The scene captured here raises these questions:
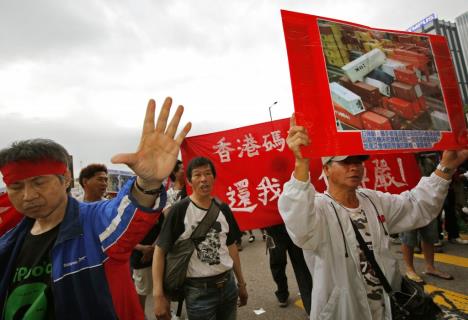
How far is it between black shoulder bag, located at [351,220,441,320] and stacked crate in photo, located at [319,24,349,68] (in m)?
1.03

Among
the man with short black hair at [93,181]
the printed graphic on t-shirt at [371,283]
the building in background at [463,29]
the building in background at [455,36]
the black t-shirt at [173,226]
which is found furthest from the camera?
the building in background at [463,29]

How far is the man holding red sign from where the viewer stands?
1.59 metres

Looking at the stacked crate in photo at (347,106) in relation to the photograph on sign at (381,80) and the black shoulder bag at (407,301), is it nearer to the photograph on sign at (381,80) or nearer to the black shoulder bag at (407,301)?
the photograph on sign at (381,80)

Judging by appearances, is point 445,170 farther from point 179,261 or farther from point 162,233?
point 162,233

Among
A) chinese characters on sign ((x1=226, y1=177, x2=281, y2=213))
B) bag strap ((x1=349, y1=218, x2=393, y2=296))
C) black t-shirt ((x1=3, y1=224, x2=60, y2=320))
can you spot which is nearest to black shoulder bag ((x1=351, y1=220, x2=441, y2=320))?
bag strap ((x1=349, y1=218, x2=393, y2=296))

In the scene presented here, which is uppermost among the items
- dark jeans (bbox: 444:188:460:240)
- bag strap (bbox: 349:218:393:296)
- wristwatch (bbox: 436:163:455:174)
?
wristwatch (bbox: 436:163:455:174)

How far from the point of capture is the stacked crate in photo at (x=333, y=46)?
1619 millimetres

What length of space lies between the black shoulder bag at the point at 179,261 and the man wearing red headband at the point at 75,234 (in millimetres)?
801

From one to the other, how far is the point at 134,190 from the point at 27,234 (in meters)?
0.77

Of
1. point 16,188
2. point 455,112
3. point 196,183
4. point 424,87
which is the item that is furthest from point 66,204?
point 455,112

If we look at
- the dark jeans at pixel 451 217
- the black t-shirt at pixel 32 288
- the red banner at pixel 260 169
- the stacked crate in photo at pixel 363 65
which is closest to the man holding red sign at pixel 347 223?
the stacked crate in photo at pixel 363 65

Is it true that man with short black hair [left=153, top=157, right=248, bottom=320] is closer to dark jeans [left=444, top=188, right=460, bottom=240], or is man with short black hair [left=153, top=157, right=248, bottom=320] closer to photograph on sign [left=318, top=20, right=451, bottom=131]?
photograph on sign [left=318, top=20, right=451, bottom=131]

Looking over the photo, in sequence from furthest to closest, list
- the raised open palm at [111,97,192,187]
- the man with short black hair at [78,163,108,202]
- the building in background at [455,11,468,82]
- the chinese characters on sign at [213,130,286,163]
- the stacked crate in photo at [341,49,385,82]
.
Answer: the building in background at [455,11,468,82], the chinese characters on sign at [213,130,286,163], the man with short black hair at [78,163,108,202], the stacked crate in photo at [341,49,385,82], the raised open palm at [111,97,192,187]

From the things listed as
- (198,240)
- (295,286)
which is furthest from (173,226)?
(295,286)
